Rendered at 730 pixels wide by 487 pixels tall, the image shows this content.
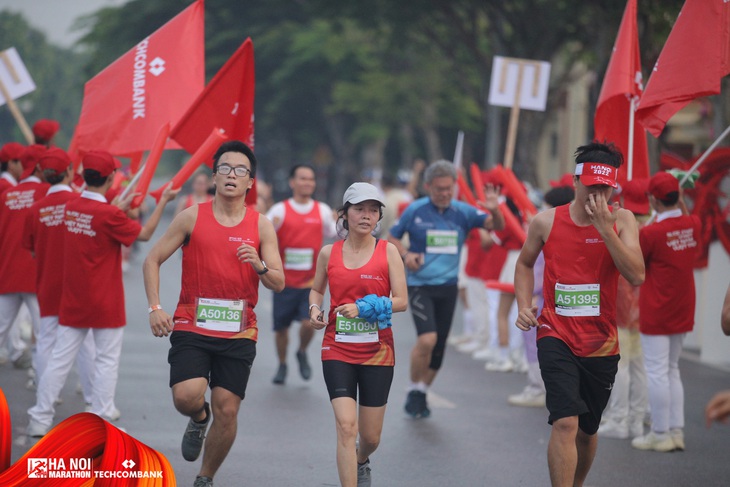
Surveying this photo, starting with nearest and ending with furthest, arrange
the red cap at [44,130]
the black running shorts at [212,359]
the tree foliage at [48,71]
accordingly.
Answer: the black running shorts at [212,359]
the red cap at [44,130]
the tree foliage at [48,71]

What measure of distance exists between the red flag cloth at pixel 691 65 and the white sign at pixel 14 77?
6.35m

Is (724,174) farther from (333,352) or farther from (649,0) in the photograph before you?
(333,352)

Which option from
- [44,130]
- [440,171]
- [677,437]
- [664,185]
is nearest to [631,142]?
[664,185]

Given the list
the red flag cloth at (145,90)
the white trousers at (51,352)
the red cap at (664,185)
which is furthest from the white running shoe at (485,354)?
the white trousers at (51,352)

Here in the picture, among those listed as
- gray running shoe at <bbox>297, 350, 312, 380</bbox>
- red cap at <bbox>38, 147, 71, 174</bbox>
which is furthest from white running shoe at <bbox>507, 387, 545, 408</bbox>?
red cap at <bbox>38, 147, 71, 174</bbox>

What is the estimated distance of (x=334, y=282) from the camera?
682 centimetres

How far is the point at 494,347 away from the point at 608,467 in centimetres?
502

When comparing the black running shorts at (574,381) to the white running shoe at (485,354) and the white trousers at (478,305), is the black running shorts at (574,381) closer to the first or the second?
the white running shoe at (485,354)

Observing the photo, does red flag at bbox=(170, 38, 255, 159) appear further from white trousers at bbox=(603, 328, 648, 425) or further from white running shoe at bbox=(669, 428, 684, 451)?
white running shoe at bbox=(669, 428, 684, 451)

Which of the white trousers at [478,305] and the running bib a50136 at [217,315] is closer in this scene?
the running bib a50136 at [217,315]

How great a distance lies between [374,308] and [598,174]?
1435 mm

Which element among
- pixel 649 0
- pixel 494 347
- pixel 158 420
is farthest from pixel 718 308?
pixel 158 420

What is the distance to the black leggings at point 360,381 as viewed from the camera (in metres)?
6.64

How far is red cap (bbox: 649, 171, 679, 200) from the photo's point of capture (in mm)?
8625
